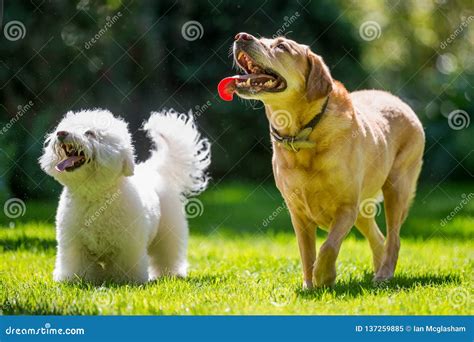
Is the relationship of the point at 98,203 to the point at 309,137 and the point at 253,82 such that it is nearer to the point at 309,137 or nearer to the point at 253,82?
the point at 253,82

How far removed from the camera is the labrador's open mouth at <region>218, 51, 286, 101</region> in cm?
537

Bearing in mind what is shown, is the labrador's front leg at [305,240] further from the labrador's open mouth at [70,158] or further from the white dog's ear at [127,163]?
the labrador's open mouth at [70,158]

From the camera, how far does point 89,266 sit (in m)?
6.07

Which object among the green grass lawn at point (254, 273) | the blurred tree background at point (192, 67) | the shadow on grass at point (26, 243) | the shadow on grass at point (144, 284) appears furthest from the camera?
the blurred tree background at point (192, 67)

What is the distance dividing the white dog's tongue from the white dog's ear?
1.13 ft

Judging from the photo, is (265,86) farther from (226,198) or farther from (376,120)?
(226,198)

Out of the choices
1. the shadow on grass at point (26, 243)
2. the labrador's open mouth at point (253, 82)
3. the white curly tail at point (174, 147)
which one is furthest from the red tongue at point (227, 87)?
the shadow on grass at point (26, 243)

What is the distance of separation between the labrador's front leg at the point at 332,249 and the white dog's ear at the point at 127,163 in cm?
167

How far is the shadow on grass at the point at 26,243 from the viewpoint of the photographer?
804 cm

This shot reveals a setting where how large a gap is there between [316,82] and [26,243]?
432cm

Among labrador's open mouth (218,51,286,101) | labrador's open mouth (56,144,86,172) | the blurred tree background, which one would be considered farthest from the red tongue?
the blurred tree background

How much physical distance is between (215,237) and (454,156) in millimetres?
5885
